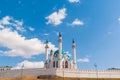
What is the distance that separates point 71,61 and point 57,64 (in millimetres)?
11629

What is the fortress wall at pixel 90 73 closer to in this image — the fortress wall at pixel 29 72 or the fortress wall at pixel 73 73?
the fortress wall at pixel 73 73

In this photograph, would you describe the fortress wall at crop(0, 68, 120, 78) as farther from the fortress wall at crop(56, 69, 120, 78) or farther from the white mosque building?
the white mosque building

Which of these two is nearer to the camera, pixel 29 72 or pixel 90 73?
pixel 29 72

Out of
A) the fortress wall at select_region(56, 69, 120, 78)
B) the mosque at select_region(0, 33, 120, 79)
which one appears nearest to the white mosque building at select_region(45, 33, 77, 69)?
the mosque at select_region(0, 33, 120, 79)

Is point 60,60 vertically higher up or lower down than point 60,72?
higher up

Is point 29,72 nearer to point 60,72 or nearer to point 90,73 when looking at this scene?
point 60,72

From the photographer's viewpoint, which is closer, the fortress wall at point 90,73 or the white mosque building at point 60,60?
the fortress wall at point 90,73

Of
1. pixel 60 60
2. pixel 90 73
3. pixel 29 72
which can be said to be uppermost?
pixel 60 60

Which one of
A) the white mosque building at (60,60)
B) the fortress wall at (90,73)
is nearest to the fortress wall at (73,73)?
the fortress wall at (90,73)

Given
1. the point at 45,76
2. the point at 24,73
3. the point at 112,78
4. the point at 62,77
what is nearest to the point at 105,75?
the point at 112,78

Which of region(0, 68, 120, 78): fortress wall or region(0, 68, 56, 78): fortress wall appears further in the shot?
region(0, 68, 120, 78): fortress wall

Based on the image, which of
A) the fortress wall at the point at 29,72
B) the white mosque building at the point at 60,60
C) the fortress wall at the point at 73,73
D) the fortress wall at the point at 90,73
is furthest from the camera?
the white mosque building at the point at 60,60

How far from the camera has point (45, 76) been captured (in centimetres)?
11031

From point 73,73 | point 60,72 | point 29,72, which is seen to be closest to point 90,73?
point 73,73
